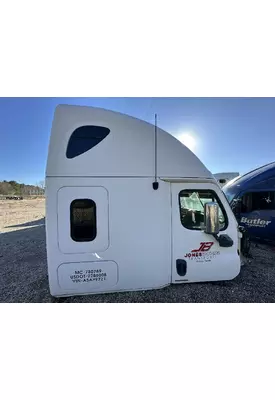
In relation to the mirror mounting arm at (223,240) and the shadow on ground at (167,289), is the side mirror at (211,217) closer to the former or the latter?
the mirror mounting arm at (223,240)

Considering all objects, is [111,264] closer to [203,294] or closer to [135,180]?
[135,180]

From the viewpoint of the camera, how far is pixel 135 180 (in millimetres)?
2760

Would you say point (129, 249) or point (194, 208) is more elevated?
point (194, 208)

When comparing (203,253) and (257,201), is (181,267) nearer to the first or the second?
(203,253)

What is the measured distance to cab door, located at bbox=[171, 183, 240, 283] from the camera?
9.46 feet

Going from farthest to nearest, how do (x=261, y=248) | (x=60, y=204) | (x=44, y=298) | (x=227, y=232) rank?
1. (x=261, y=248)
2. (x=44, y=298)
3. (x=227, y=232)
4. (x=60, y=204)

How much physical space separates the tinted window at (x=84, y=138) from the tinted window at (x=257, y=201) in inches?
200

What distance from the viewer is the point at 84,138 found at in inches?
105

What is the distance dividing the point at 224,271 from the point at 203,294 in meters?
0.52

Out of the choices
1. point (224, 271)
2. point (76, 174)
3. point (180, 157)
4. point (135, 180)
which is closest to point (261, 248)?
point (224, 271)

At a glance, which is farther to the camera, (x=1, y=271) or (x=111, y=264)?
(x=1, y=271)

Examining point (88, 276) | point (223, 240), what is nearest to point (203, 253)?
point (223, 240)

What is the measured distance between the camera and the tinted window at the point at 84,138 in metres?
2.63

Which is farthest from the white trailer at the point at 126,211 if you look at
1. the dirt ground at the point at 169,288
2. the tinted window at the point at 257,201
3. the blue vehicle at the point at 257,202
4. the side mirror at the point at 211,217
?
the tinted window at the point at 257,201
